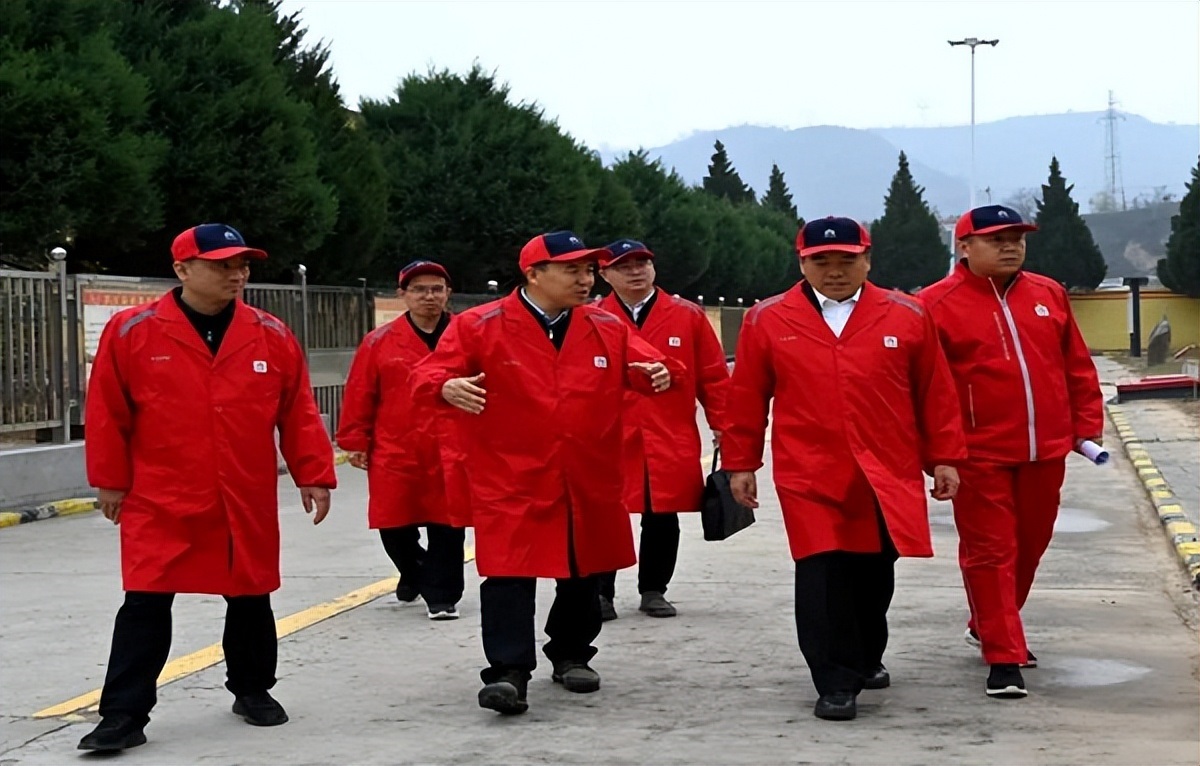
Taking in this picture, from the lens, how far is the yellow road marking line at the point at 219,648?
704cm

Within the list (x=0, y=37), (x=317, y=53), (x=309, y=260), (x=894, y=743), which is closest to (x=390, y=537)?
(x=894, y=743)

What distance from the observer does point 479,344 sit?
6.98 metres

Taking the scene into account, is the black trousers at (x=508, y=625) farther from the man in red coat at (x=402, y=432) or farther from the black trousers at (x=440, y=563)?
the man in red coat at (x=402, y=432)

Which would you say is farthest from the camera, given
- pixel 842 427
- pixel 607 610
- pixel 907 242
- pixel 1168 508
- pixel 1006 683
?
pixel 907 242

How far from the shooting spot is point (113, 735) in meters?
6.22

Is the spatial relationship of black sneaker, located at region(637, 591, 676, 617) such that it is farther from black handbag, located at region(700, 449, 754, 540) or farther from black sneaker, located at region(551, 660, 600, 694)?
black sneaker, located at region(551, 660, 600, 694)

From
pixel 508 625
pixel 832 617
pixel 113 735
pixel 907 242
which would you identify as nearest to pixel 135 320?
pixel 113 735

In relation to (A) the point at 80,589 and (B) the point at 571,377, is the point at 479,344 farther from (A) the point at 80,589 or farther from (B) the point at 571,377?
(A) the point at 80,589

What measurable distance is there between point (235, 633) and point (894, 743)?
8.16 ft

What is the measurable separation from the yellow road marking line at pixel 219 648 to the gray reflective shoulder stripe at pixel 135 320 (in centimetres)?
154

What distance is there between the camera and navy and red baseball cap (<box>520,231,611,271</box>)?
7.02 m

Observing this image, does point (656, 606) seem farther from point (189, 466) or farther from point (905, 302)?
point (189, 466)

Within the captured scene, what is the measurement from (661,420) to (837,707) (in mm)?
2796

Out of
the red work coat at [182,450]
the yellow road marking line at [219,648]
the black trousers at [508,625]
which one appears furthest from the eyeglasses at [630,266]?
the red work coat at [182,450]
